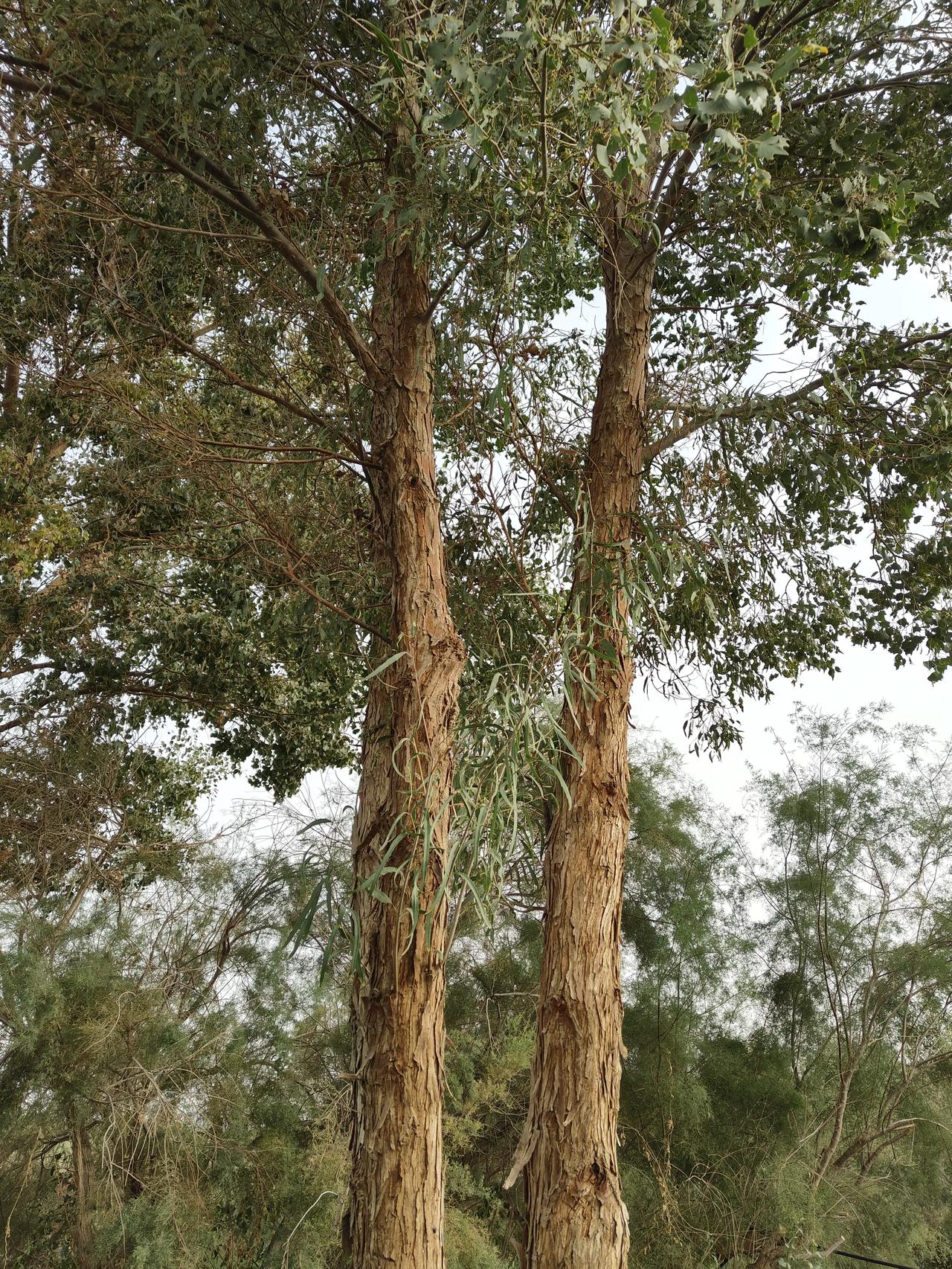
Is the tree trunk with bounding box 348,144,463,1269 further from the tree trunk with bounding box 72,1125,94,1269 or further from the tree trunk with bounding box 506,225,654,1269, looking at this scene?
the tree trunk with bounding box 72,1125,94,1269

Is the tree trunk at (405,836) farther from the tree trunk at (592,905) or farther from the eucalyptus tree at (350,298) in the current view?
the tree trunk at (592,905)

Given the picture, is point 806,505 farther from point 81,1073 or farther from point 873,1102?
point 873,1102

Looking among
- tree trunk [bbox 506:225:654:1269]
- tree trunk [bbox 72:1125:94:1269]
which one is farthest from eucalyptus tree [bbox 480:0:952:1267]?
tree trunk [bbox 72:1125:94:1269]

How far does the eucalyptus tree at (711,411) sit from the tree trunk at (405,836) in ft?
1.30

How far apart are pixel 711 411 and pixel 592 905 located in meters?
1.78

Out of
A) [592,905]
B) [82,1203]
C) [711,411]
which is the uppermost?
[711,411]

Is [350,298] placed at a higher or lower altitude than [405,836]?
Answer: higher

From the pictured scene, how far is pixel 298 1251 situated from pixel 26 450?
455 centimetres

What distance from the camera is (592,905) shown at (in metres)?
2.91

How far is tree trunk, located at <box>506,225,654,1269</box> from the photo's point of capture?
8.61 feet

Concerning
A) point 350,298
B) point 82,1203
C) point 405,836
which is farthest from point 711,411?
point 82,1203

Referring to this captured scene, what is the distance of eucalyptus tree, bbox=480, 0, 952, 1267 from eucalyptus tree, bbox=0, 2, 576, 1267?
334 mm

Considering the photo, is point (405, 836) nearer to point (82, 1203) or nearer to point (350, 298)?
point (350, 298)

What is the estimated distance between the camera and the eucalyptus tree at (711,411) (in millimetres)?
2260
